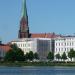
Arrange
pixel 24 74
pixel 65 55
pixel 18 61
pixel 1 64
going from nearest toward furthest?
1. pixel 24 74
2. pixel 1 64
3. pixel 18 61
4. pixel 65 55

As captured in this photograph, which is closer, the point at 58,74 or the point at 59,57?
the point at 58,74

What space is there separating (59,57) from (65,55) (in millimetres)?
2693

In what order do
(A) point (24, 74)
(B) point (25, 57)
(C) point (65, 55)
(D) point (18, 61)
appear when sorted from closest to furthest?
(A) point (24, 74) < (D) point (18, 61) < (B) point (25, 57) < (C) point (65, 55)

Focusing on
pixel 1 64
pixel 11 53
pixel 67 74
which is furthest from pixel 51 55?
pixel 67 74

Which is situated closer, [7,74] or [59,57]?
[7,74]

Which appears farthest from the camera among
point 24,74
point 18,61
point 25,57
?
point 25,57

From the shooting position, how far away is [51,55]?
198 meters

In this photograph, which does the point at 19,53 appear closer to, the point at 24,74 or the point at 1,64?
the point at 1,64

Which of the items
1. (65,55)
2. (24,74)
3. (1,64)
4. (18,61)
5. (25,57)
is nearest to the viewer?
(24,74)

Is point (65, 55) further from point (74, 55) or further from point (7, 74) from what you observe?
point (7, 74)

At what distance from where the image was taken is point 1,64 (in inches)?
6176

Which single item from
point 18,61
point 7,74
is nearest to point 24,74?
point 7,74

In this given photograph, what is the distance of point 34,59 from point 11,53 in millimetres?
24534

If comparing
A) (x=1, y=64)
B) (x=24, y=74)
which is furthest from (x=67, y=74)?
(x=1, y=64)
